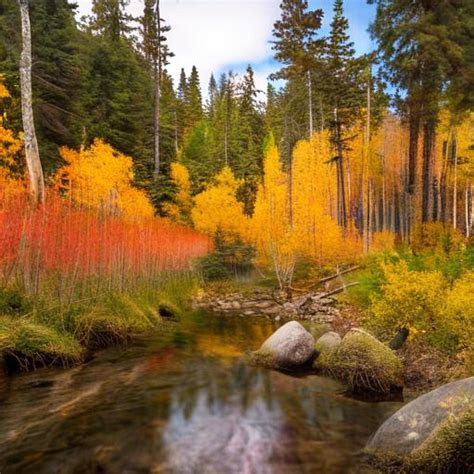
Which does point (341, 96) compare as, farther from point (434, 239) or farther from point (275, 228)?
point (434, 239)

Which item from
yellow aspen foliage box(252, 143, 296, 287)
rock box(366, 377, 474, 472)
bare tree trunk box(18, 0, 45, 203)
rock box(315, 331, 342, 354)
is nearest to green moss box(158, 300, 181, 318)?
bare tree trunk box(18, 0, 45, 203)

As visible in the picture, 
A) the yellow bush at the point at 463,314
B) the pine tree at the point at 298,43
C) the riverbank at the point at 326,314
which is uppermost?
the pine tree at the point at 298,43

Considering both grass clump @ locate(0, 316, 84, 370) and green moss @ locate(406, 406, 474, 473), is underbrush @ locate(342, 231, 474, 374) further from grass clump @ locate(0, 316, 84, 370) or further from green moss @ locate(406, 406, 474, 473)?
grass clump @ locate(0, 316, 84, 370)

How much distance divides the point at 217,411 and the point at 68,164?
2007cm

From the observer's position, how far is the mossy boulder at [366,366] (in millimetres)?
6488

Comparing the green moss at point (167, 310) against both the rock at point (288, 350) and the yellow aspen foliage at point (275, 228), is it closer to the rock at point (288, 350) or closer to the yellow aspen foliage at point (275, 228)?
the rock at point (288, 350)

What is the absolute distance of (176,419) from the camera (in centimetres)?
556

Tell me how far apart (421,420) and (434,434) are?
43 centimetres

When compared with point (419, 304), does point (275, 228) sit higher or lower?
higher

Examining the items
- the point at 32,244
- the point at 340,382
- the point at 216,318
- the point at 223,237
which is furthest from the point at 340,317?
the point at 223,237

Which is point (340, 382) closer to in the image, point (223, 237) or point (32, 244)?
point (32, 244)

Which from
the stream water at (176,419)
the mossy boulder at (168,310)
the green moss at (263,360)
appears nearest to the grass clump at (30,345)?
the stream water at (176,419)

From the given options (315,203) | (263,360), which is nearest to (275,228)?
(315,203)

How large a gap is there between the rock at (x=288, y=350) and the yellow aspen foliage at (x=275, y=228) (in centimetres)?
1045
